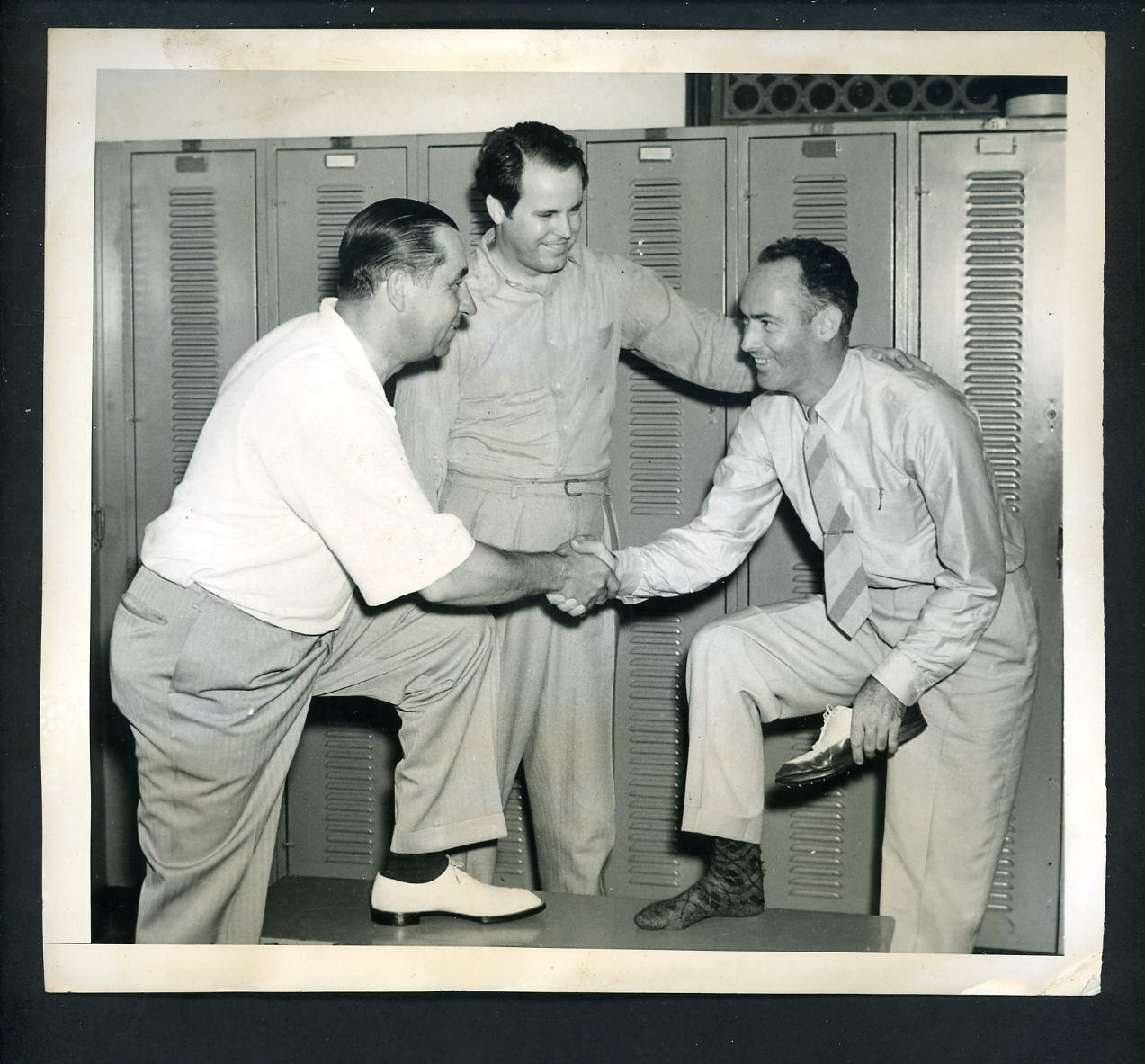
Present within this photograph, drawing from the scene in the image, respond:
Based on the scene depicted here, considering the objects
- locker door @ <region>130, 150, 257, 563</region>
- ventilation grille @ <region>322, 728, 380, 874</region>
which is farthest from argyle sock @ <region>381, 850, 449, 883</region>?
locker door @ <region>130, 150, 257, 563</region>

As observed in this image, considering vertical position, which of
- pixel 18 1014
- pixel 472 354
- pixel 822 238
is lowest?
pixel 18 1014

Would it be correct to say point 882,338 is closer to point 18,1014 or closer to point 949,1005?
point 949,1005

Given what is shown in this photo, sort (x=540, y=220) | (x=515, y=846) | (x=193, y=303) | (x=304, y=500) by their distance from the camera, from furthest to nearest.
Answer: (x=515, y=846) < (x=193, y=303) < (x=540, y=220) < (x=304, y=500)

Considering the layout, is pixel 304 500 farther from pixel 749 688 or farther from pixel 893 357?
pixel 893 357

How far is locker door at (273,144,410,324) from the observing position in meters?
3.50

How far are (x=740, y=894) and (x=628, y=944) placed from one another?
0.30 m

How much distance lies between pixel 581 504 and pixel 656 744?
79 cm

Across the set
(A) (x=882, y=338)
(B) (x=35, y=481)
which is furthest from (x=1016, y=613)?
(B) (x=35, y=481)

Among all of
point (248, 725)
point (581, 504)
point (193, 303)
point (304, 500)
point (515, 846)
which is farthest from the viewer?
point (515, 846)

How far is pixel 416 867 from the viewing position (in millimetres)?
2986

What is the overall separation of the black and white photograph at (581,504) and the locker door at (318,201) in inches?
0.5

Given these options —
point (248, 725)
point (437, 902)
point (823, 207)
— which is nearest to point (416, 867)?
point (437, 902)

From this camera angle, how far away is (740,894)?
3008 mm

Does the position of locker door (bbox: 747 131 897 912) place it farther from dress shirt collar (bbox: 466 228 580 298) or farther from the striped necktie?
dress shirt collar (bbox: 466 228 580 298)
